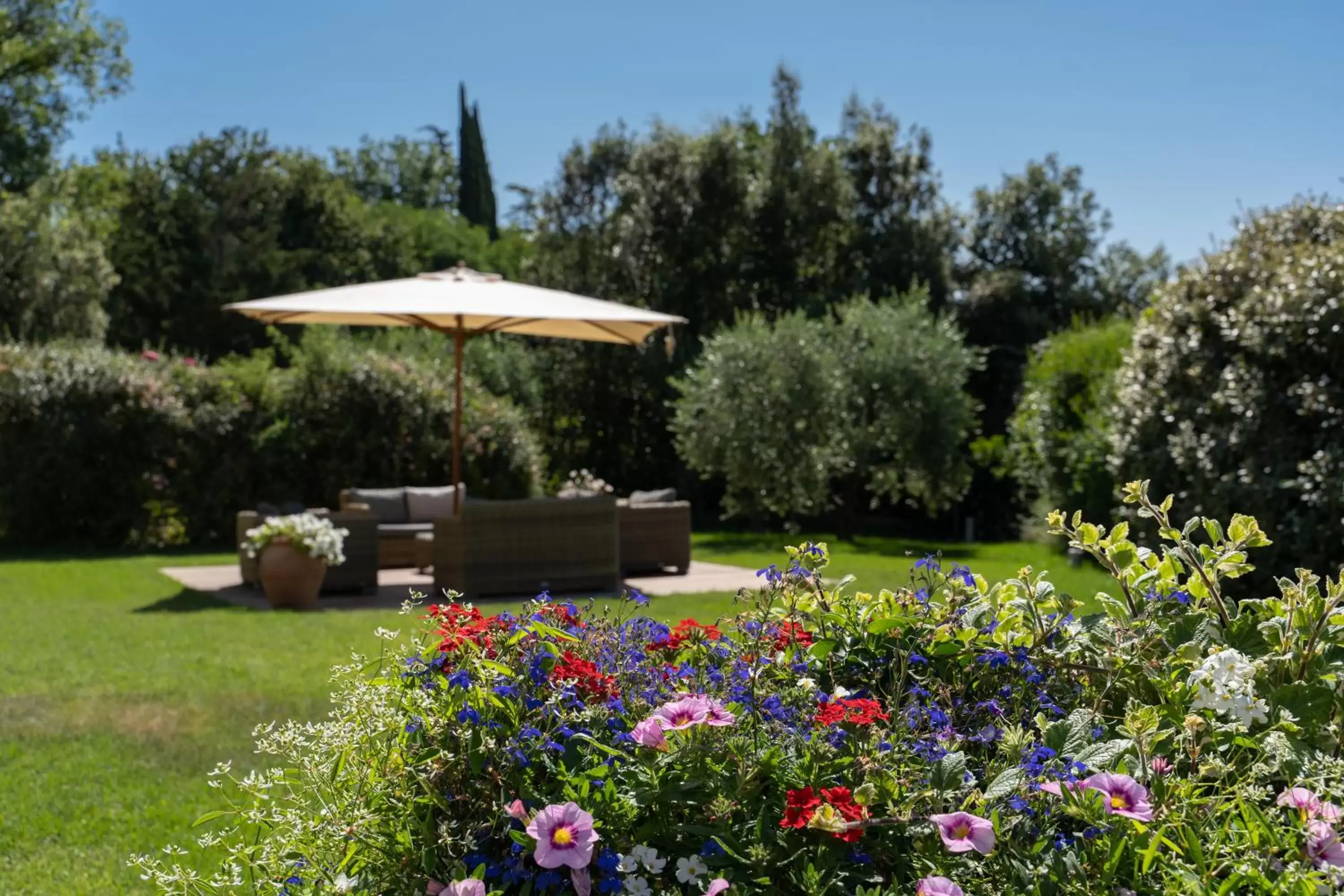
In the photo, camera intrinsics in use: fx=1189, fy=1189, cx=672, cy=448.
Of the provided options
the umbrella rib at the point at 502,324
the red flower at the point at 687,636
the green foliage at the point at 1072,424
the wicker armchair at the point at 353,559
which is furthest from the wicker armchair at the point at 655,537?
the red flower at the point at 687,636

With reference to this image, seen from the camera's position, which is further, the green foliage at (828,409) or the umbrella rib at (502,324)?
the green foliage at (828,409)

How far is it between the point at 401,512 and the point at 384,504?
18 cm

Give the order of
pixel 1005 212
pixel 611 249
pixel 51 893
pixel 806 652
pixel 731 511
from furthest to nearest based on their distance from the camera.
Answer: pixel 1005 212, pixel 611 249, pixel 731 511, pixel 51 893, pixel 806 652

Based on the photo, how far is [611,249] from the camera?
71.1ft

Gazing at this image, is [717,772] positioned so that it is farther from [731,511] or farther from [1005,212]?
[1005,212]

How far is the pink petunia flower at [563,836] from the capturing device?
1.62 meters

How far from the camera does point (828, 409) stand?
51.9 ft

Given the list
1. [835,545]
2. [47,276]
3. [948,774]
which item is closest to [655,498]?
[835,545]

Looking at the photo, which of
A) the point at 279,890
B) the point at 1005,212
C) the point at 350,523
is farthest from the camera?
the point at 1005,212

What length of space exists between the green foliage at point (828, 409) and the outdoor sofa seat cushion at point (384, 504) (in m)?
5.19

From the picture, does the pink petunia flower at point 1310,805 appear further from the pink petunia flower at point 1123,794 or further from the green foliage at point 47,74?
the green foliage at point 47,74

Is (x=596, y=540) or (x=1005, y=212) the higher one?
(x=1005, y=212)

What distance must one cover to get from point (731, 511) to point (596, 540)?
679 centimetres

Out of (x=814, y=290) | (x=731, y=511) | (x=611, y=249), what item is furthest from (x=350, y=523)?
(x=814, y=290)
